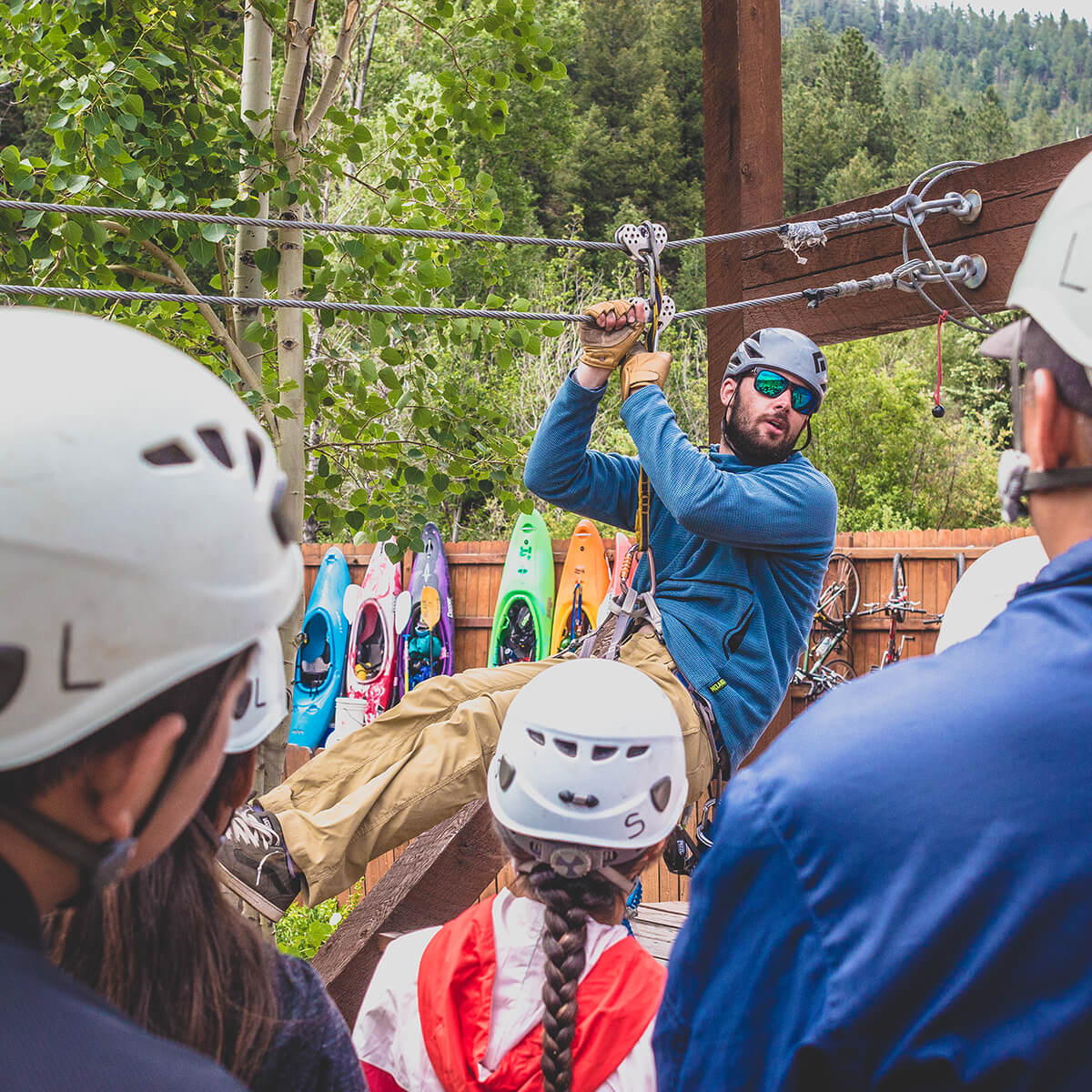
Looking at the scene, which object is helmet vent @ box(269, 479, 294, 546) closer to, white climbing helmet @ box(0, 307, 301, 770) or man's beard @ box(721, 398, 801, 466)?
white climbing helmet @ box(0, 307, 301, 770)

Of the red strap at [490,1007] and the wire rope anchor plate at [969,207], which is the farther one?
the wire rope anchor plate at [969,207]

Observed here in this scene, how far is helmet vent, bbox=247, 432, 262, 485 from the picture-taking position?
102 cm

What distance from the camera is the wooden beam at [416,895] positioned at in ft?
9.83

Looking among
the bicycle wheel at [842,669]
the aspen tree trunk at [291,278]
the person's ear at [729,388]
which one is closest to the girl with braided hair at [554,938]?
the person's ear at [729,388]

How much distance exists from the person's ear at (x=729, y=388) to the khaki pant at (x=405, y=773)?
80 cm

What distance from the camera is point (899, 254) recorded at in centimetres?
362

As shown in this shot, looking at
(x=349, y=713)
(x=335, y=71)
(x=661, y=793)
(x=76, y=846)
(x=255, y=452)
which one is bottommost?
(x=349, y=713)

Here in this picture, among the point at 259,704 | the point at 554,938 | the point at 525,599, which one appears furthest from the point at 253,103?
the point at 259,704

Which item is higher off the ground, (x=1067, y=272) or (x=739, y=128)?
(x=739, y=128)

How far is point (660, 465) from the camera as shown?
2924mm

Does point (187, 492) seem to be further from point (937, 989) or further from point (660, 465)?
point (660, 465)

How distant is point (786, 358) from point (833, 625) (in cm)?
424

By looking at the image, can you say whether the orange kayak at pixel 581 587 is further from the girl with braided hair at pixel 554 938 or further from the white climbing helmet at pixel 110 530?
the white climbing helmet at pixel 110 530

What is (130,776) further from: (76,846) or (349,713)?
(349,713)
